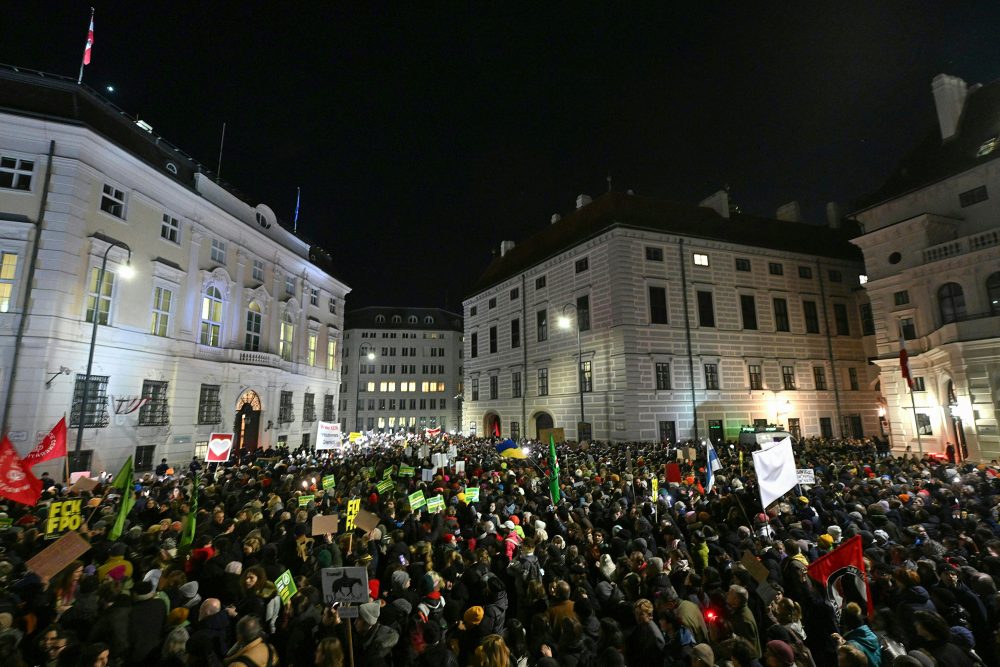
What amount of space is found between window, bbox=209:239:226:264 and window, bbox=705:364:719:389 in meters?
33.0

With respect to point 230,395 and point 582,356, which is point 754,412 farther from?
point 230,395

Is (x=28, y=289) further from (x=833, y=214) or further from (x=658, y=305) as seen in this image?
(x=833, y=214)

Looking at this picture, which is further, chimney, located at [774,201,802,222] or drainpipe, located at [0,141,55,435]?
chimney, located at [774,201,802,222]

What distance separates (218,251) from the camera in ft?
95.2

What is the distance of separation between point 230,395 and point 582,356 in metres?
23.2

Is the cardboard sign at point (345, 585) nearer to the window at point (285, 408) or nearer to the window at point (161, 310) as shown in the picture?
the window at point (161, 310)

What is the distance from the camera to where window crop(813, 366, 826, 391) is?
37278 millimetres

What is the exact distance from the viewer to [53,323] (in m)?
18.9

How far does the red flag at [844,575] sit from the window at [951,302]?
2745 cm

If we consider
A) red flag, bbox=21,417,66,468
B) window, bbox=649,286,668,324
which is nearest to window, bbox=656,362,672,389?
window, bbox=649,286,668,324

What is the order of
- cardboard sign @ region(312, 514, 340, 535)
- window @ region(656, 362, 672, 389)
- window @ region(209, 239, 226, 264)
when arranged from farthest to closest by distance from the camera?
window @ region(656, 362, 672, 389), window @ region(209, 239, 226, 264), cardboard sign @ region(312, 514, 340, 535)

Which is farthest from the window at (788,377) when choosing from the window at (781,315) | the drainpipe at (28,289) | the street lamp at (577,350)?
the drainpipe at (28,289)

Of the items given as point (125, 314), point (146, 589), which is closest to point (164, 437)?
point (125, 314)

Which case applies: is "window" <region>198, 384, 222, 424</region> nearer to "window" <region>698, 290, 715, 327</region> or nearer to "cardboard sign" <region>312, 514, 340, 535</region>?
"cardboard sign" <region>312, 514, 340, 535</region>
